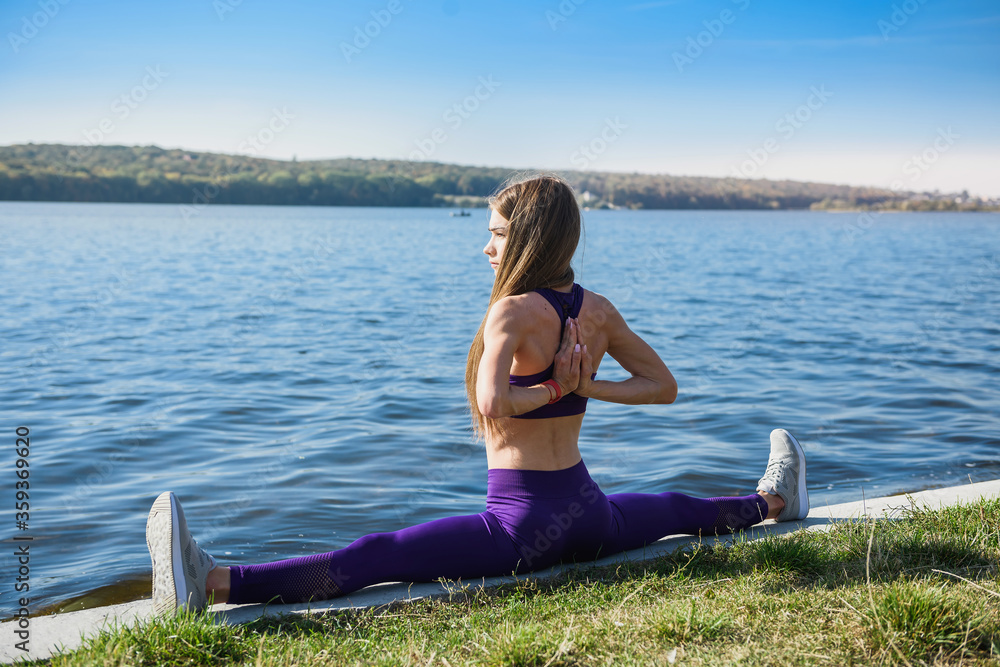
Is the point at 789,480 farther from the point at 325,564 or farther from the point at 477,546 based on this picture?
the point at 325,564

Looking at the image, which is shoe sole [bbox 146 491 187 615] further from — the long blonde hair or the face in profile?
the face in profile

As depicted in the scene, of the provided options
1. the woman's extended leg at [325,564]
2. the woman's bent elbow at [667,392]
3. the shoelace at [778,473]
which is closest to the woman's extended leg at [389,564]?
the woman's extended leg at [325,564]

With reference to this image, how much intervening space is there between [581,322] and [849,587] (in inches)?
63.2

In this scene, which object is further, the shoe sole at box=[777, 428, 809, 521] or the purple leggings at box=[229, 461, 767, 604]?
the shoe sole at box=[777, 428, 809, 521]

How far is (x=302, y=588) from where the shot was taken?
11.0 ft

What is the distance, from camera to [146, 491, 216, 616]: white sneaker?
3.07 meters

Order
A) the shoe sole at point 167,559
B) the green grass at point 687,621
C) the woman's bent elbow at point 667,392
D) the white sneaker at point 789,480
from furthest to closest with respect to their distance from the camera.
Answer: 1. the white sneaker at point 789,480
2. the woman's bent elbow at point 667,392
3. the shoe sole at point 167,559
4. the green grass at point 687,621

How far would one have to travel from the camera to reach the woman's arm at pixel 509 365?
3.26 metres

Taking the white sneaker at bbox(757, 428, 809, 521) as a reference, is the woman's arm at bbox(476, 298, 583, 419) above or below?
above

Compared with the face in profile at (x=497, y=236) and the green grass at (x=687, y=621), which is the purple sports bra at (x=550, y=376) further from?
the green grass at (x=687, y=621)

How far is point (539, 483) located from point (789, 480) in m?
1.74

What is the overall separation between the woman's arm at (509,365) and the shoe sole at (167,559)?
135 cm

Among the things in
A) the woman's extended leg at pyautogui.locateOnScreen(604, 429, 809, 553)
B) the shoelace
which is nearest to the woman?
the woman's extended leg at pyautogui.locateOnScreen(604, 429, 809, 553)

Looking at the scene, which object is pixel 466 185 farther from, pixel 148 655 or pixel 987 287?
pixel 148 655
